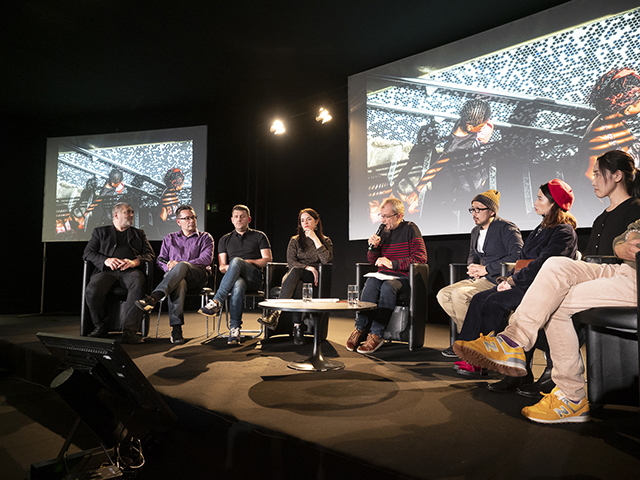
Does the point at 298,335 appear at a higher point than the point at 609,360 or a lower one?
lower

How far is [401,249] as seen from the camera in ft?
10.6

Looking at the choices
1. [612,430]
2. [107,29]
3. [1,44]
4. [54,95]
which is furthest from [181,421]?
[54,95]

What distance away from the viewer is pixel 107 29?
449 cm

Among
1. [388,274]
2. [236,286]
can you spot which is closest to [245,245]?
[236,286]

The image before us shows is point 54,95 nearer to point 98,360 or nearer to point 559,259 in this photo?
point 98,360

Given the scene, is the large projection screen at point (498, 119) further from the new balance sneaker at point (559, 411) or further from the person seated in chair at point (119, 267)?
the person seated in chair at point (119, 267)

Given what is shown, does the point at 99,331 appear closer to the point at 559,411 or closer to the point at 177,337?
the point at 177,337

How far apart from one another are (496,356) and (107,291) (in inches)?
117

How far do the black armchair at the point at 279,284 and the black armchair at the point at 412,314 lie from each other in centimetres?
56

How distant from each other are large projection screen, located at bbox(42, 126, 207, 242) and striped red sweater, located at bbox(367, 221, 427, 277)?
3541 millimetres

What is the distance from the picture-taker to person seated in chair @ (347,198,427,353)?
304cm

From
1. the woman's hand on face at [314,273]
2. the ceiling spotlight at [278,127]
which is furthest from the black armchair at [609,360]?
the ceiling spotlight at [278,127]

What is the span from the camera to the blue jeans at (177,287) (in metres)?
3.26

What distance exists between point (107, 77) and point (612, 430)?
6.28 metres
